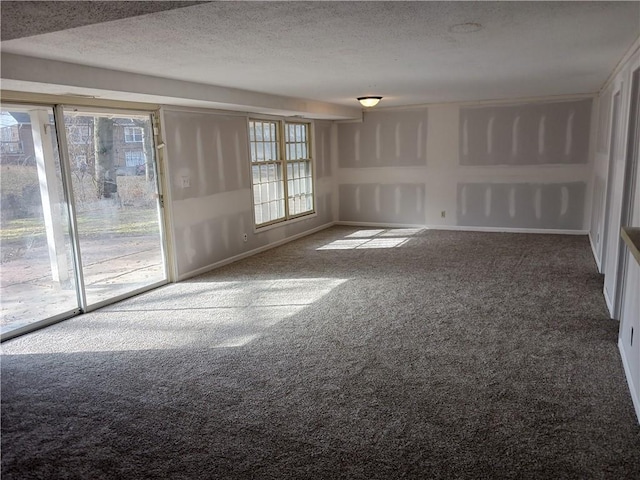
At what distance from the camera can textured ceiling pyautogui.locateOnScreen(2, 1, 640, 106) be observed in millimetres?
2596

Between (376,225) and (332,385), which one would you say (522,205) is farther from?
(332,385)

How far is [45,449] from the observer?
8.31 ft

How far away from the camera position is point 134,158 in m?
5.37

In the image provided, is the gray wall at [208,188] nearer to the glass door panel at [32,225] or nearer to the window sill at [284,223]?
the window sill at [284,223]

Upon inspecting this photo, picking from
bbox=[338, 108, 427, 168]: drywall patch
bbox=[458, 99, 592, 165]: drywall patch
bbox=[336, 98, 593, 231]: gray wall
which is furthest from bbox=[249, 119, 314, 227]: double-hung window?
bbox=[458, 99, 592, 165]: drywall patch

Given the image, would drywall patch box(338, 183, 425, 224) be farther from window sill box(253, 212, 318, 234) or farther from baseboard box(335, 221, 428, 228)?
window sill box(253, 212, 318, 234)

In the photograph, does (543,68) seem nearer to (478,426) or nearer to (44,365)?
(478,426)

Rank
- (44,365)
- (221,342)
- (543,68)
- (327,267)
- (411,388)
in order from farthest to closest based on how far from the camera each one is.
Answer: (327,267), (543,68), (221,342), (44,365), (411,388)

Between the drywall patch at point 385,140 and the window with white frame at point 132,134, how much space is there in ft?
15.9

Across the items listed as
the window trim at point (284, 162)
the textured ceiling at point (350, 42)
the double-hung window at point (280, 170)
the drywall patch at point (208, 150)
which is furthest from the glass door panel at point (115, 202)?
the double-hung window at point (280, 170)

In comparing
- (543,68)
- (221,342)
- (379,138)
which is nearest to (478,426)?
(221,342)

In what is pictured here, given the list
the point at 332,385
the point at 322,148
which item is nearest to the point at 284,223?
the point at 322,148

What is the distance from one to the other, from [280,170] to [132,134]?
10.00 feet

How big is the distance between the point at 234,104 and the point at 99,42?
2.59 metres
